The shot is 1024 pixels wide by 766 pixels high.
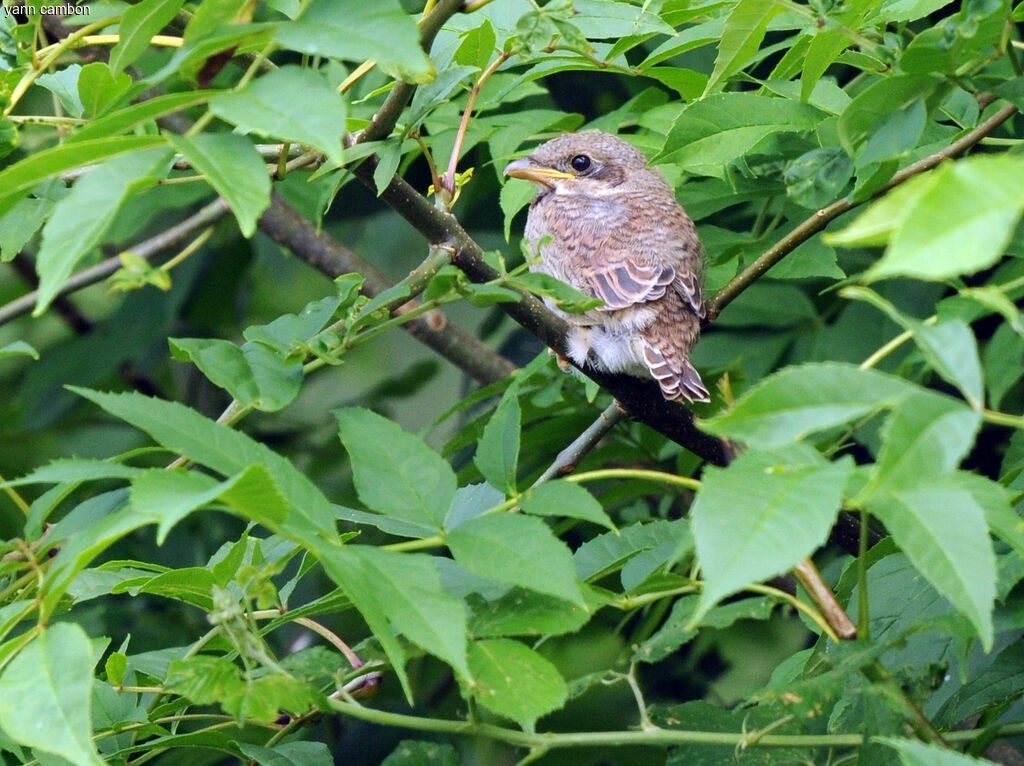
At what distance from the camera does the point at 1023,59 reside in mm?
2660

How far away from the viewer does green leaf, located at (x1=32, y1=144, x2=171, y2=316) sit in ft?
3.88

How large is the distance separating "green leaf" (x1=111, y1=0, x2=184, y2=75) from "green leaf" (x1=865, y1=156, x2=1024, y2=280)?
1.05 metres

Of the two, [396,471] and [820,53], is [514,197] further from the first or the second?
[396,471]

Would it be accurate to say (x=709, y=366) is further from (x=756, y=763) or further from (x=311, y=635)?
(x=756, y=763)

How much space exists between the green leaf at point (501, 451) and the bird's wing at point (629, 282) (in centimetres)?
155

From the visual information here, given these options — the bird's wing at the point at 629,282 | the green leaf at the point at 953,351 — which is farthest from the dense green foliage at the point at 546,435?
the bird's wing at the point at 629,282

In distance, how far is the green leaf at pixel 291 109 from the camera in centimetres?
126

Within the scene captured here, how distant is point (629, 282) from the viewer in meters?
3.35

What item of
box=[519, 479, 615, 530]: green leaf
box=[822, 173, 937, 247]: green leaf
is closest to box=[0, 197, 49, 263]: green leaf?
box=[519, 479, 615, 530]: green leaf

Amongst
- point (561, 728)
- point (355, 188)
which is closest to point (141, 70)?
point (355, 188)

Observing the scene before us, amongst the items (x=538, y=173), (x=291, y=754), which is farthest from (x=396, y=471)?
(x=538, y=173)

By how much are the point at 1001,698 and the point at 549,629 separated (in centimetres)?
86

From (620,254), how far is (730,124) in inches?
50.8

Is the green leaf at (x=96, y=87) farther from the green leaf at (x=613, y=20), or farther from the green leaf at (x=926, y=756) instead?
the green leaf at (x=926, y=756)
